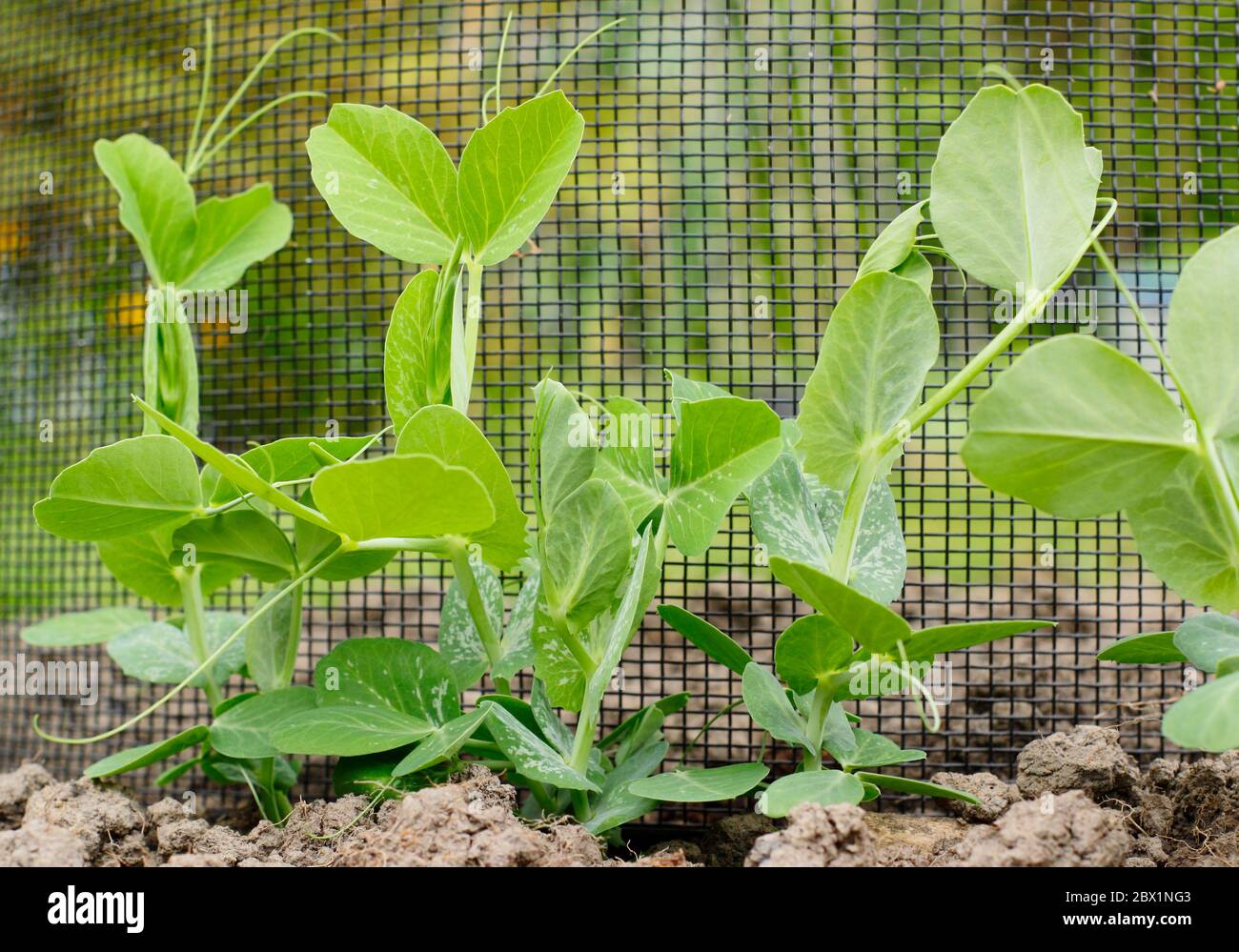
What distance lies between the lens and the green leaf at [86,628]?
81 cm

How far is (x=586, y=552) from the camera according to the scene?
0.53 meters

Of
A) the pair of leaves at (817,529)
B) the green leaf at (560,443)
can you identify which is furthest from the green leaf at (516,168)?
the pair of leaves at (817,529)

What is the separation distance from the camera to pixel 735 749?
0.91 metres

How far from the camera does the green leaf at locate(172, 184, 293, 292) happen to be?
762mm

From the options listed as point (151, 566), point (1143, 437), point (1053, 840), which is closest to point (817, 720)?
point (1053, 840)

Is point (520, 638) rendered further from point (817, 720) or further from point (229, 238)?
point (229, 238)

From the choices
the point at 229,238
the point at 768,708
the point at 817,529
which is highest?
the point at 229,238

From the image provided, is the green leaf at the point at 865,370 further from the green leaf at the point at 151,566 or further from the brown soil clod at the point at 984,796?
the green leaf at the point at 151,566

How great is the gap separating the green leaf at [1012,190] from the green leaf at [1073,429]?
10 centimetres

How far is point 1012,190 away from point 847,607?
0.25 meters

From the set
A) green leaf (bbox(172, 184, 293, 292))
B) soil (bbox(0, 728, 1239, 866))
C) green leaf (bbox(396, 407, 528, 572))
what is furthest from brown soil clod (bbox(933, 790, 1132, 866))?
green leaf (bbox(172, 184, 293, 292))

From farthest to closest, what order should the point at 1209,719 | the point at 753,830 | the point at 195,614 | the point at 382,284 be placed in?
the point at 382,284, the point at 195,614, the point at 753,830, the point at 1209,719
